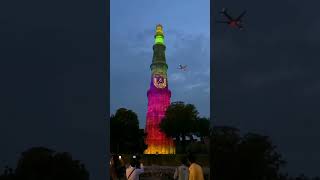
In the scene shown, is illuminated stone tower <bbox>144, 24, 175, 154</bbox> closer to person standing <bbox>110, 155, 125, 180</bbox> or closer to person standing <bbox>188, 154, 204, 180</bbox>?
person standing <bbox>110, 155, 125, 180</bbox>

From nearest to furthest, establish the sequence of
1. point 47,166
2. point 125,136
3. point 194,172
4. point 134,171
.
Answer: point 194,172
point 134,171
point 47,166
point 125,136

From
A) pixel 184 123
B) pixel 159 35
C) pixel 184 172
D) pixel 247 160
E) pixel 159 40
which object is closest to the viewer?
pixel 184 172

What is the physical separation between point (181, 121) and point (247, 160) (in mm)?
56243

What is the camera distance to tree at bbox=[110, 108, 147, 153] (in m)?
58.0

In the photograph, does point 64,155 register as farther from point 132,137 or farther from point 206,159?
point 132,137

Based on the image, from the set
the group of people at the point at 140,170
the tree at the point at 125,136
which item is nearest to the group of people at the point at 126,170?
the group of people at the point at 140,170

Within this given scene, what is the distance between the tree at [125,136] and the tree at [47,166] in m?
40.5

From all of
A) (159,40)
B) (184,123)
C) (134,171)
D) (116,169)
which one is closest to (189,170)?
(134,171)

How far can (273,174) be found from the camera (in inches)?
616

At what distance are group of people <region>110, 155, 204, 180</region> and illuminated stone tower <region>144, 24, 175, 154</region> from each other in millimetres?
74690

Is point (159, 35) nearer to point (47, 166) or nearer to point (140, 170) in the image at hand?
point (47, 166)

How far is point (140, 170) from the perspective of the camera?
1087cm

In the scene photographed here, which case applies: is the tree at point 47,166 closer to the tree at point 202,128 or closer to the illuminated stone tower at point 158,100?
the tree at point 202,128

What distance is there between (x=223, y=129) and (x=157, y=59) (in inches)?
3055
